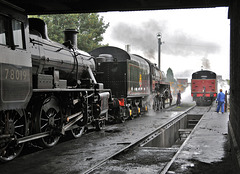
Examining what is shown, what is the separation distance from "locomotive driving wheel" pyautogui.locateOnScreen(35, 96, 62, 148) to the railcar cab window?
5.69 ft

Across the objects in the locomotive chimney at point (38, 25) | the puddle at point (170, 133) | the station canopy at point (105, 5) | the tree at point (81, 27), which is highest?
the tree at point (81, 27)

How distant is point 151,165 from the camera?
634 cm

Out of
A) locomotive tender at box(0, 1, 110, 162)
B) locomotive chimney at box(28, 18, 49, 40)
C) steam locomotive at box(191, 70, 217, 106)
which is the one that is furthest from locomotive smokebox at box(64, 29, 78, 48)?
steam locomotive at box(191, 70, 217, 106)

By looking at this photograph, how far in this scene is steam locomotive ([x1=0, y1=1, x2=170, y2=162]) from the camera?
598cm

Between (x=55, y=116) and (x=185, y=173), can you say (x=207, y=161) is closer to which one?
(x=185, y=173)

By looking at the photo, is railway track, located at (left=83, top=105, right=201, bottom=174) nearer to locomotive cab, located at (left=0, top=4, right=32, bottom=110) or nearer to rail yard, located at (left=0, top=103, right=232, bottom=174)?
rail yard, located at (left=0, top=103, right=232, bottom=174)

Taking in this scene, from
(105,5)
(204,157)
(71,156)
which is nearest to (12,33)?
(105,5)

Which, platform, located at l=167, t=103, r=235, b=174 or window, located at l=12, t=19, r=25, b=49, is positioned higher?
window, located at l=12, t=19, r=25, b=49

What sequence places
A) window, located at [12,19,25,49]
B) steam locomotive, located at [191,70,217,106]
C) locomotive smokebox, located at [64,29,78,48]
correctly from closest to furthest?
window, located at [12,19,25,49]
locomotive smokebox, located at [64,29,78,48]
steam locomotive, located at [191,70,217,106]

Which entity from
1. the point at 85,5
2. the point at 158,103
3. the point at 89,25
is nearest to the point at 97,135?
the point at 85,5

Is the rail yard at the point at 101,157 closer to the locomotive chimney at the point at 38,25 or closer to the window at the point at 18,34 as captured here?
the window at the point at 18,34

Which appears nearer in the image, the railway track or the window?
the railway track

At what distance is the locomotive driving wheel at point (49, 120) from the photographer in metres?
7.29

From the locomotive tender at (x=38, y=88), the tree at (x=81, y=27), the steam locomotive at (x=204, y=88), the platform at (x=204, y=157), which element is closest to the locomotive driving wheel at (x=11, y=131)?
the locomotive tender at (x=38, y=88)
